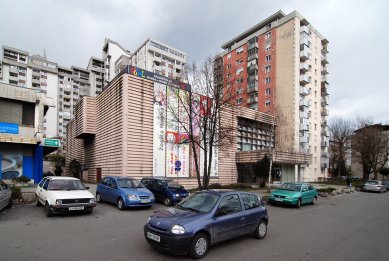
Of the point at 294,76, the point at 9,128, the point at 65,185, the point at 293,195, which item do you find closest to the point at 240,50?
the point at 294,76

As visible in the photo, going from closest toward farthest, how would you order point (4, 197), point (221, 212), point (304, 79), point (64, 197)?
1. point (221, 212)
2. point (64, 197)
3. point (4, 197)
4. point (304, 79)

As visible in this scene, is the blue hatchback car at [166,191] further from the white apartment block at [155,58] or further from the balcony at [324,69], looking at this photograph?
the white apartment block at [155,58]

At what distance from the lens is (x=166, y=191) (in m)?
14.7

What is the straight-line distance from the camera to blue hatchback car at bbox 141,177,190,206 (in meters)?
14.4

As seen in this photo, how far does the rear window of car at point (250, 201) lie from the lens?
766 cm

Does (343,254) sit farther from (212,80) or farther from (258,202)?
(212,80)

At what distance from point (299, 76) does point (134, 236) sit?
45.2 metres

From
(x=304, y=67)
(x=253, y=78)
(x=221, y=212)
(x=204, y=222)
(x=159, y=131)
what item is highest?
(x=304, y=67)

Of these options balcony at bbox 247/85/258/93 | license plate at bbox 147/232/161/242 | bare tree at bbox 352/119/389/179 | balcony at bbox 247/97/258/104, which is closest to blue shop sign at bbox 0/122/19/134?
license plate at bbox 147/232/161/242

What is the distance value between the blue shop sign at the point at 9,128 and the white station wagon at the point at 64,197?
10.7 m

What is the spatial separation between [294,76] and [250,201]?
4106 centimetres

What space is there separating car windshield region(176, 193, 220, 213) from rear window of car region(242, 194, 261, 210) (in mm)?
1062

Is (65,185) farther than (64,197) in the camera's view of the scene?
Yes

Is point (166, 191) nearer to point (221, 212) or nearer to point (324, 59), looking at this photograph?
point (221, 212)
